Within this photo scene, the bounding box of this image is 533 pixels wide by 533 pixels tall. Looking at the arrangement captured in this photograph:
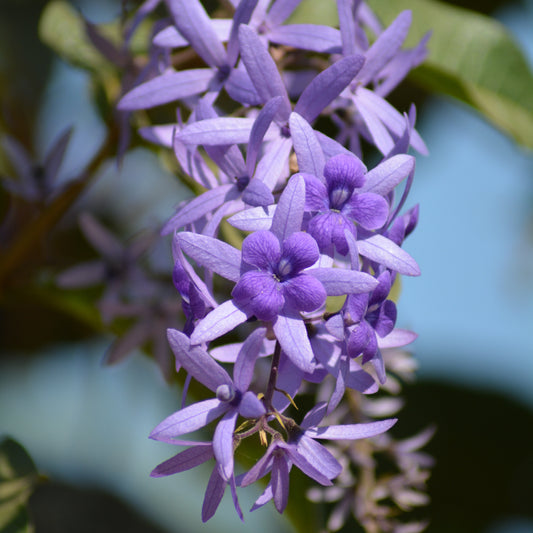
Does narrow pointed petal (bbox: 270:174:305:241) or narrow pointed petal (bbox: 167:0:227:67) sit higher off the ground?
narrow pointed petal (bbox: 167:0:227:67)

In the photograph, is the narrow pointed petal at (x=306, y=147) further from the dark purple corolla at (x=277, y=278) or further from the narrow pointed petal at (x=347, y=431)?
the narrow pointed petal at (x=347, y=431)

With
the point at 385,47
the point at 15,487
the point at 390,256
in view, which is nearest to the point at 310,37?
the point at 385,47

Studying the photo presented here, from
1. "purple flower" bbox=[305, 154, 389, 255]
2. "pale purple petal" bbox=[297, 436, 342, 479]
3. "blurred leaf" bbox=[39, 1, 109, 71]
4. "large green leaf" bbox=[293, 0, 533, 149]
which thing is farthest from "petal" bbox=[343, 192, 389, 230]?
"blurred leaf" bbox=[39, 1, 109, 71]

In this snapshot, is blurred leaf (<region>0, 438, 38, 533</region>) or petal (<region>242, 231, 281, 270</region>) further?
blurred leaf (<region>0, 438, 38, 533</region>)

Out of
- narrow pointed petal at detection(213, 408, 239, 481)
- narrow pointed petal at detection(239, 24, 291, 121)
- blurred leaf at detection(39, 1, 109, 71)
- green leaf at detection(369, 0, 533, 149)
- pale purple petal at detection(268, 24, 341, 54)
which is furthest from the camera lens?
blurred leaf at detection(39, 1, 109, 71)

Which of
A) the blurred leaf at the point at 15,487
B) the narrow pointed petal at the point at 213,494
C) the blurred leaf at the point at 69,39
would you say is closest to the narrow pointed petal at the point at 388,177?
the narrow pointed petal at the point at 213,494

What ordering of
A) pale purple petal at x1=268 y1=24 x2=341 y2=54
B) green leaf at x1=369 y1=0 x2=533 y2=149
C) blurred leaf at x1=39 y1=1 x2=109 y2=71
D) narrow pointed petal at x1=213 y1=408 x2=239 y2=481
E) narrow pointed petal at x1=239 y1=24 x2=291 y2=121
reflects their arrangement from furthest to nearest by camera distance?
blurred leaf at x1=39 y1=1 x2=109 y2=71, green leaf at x1=369 y1=0 x2=533 y2=149, pale purple petal at x1=268 y1=24 x2=341 y2=54, narrow pointed petal at x1=239 y1=24 x2=291 y2=121, narrow pointed petal at x1=213 y1=408 x2=239 y2=481

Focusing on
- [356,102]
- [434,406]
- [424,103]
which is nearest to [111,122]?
[356,102]

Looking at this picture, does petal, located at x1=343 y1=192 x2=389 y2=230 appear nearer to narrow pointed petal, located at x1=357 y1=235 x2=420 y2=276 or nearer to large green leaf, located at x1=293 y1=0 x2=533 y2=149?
narrow pointed petal, located at x1=357 y1=235 x2=420 y2=276
